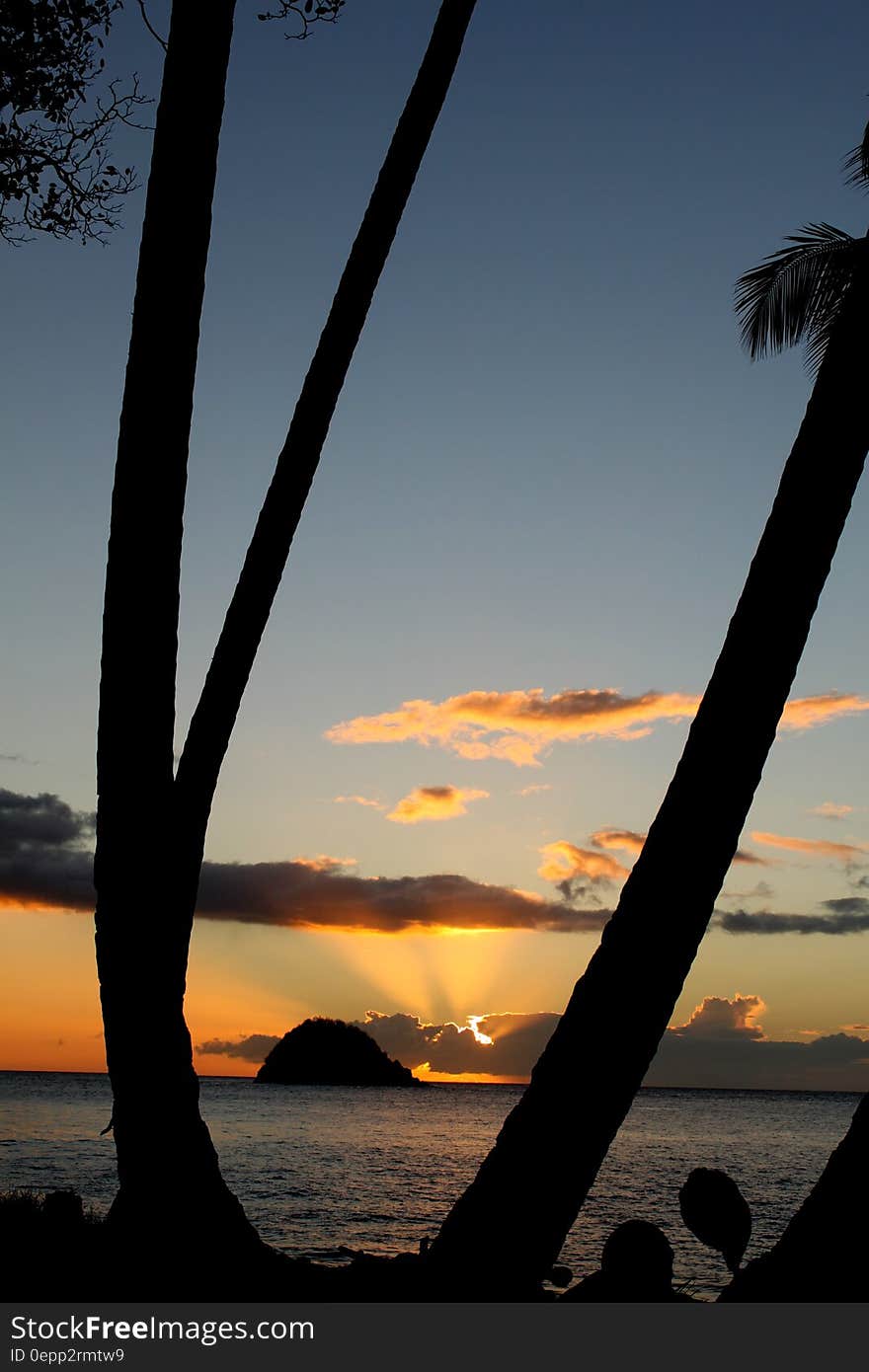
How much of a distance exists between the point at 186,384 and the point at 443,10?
8.99 ft

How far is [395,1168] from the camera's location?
48.6 metres

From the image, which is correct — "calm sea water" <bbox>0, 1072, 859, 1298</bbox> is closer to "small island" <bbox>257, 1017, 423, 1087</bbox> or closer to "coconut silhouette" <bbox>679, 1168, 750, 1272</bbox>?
"coconut silhouette" <bbox>679, 1168, 750, 1272</bbox>

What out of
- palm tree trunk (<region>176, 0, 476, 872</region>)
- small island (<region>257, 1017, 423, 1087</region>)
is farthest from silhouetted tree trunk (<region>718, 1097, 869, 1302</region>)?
small island (<region>257, 1017, 423, 1087</region>)

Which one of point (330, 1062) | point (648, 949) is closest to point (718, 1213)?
point (648, 949)

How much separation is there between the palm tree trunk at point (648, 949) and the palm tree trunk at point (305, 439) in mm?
1870

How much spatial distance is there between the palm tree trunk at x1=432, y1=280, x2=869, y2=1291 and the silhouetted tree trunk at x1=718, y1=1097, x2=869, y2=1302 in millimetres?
736

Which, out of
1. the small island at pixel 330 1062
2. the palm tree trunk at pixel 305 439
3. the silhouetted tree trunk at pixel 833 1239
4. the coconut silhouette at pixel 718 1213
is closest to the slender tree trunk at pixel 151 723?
the palm tree trunk at pixel 305 439

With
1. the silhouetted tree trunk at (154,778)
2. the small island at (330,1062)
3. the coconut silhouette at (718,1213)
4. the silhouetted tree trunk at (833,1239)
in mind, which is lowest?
the small island at (330,1062)

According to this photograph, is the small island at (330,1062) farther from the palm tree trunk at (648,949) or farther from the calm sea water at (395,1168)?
the palm tree trunk at (648,949)

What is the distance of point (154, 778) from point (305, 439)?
1825 millimetres

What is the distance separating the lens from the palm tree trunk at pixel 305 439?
489 centimetres

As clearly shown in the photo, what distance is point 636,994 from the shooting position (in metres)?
3.98
